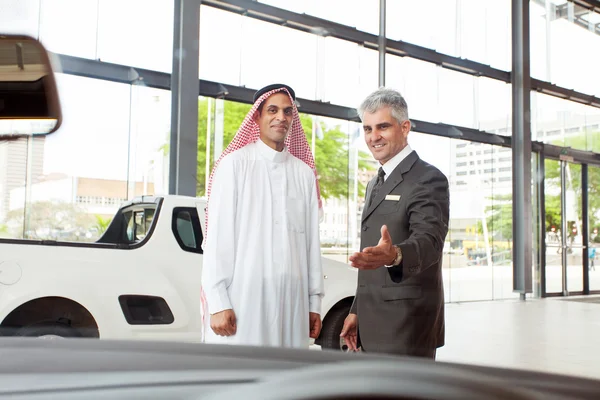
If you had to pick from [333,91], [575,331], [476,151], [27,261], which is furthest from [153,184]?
[476,151]

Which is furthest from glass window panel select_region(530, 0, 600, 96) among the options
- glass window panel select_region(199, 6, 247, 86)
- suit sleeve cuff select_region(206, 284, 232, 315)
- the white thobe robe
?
suit sleeve cuff select_region(206, 284, 232, 315)

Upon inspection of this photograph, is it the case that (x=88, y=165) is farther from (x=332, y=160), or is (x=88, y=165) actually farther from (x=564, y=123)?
(x=564, y=123)

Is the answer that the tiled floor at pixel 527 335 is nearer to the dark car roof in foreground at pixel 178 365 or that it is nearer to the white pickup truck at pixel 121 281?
the white pickup truck at pixel 121 281

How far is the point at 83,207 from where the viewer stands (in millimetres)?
6918

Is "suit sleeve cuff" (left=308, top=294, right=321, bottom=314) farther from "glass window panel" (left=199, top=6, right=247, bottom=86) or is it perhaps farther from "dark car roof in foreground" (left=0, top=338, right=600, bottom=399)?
"glass window panel" (left=199, top=6, right=247, bottom=86)

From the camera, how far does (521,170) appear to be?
11.5 meters

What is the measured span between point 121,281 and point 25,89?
2.88m

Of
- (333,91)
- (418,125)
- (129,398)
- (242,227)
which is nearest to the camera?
(129,398)

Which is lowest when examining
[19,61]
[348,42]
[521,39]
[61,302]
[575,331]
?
[575,331]

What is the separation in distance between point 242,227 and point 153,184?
5593 mm

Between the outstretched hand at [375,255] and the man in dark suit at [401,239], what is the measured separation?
75 millimetres

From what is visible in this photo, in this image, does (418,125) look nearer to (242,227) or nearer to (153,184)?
(153,184)

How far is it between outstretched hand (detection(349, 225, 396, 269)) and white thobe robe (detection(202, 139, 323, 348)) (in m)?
0.49

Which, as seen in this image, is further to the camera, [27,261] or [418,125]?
[418,125]
